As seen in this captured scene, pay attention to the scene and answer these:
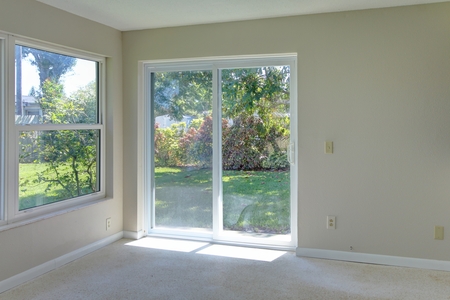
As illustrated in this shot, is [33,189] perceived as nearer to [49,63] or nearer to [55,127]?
[55,127]

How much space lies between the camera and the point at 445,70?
3.16 metres

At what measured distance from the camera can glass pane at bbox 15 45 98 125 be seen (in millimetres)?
3051

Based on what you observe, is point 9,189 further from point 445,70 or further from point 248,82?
point 445,70

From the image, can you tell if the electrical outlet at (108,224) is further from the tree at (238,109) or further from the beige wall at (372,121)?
the beige wall at (372,121)

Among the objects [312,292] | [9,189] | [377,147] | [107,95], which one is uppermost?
[107,95]

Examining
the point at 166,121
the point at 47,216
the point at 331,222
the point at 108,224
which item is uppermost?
the point at 166,121

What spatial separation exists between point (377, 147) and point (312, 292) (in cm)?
144

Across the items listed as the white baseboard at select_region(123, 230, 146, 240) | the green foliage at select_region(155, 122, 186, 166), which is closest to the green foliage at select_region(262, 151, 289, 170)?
the green foliage at select_region(155, 122, 186, 166)

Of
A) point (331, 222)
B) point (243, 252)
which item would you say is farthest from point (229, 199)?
point (331, 222)

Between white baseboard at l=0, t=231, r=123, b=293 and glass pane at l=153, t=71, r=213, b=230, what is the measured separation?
2.17 feet

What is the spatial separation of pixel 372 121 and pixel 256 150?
3.79 ft

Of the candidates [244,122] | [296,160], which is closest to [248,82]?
[244,122]

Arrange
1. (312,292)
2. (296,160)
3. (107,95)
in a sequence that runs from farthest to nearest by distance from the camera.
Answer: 1. (107,95)
2. (296,160)
3. (312,292)

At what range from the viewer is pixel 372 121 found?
336 cm
